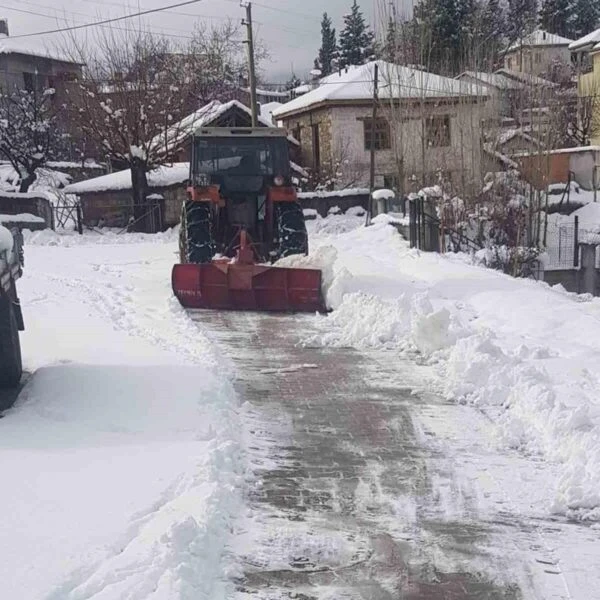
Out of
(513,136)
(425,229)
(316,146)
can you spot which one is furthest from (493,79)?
(316,146)

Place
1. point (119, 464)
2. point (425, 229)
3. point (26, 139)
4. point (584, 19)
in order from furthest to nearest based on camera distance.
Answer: point (584, 19), point (26, 139), point (425, 229), point (119, 464)

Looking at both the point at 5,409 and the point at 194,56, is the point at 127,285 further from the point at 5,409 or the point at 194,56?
the point at 194,56

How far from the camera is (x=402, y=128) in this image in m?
24.1

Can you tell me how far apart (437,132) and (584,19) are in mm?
46787

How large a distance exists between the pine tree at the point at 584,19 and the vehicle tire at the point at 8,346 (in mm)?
63716

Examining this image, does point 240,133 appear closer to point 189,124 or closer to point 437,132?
point 437,132

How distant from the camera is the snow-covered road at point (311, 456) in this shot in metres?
3.97

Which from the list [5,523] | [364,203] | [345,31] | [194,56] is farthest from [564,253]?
[345,31]

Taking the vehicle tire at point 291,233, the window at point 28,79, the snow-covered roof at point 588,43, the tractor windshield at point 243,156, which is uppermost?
the window at point 28,79

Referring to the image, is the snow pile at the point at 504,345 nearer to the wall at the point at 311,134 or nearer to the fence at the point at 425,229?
the fence at the point at 425,229

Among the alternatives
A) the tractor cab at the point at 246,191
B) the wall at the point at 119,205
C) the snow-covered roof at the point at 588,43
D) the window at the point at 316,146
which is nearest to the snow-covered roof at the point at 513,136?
the tractor cab at the point at 246,191

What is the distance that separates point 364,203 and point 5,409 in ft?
76.4

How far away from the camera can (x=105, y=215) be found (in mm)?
28469

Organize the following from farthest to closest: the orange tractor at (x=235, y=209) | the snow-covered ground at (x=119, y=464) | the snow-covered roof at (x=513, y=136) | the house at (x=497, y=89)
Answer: the house at (x=497, y=89)
the snow-covered roof at (x=513, y=136)
the orange tractor at (x=235, y=209)
the snow-covered ground at (x=119, y=464)
